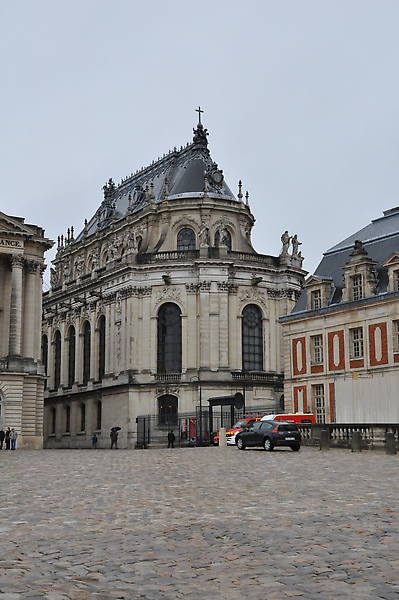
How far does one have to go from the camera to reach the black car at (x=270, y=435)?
32969 mm

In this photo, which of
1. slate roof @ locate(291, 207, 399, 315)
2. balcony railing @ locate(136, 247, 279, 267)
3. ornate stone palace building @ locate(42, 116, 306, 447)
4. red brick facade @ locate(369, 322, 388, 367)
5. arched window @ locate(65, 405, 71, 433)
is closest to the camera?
red brick facade @ locate(369, 322, 388, 367)

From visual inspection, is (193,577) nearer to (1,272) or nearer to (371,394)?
(371,394)

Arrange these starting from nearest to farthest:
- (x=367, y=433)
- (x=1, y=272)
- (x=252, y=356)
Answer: (x=367, y=433), (x=1, y=272), (x=252, y=356)

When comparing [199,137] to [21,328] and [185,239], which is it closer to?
[185,239]

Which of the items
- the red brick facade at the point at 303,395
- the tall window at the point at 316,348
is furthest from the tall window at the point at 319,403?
the tall window at the point at 316,348

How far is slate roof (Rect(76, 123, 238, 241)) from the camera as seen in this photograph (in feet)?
227

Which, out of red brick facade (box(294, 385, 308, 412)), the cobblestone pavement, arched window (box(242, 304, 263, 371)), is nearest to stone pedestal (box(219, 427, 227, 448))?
red brick facade (box(294, 385, 308, 412))

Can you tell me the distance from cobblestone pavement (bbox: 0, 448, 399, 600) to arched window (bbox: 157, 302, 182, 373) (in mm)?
43017

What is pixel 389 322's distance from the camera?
40969mm

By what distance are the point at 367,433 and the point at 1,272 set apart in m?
30.3

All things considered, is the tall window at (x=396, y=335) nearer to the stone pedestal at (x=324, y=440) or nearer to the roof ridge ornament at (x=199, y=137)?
the stone pedestal at (x=324, y=440)

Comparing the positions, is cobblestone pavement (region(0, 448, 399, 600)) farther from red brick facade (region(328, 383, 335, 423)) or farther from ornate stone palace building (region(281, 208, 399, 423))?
red brick facade (region(328, 383, 335, 423))

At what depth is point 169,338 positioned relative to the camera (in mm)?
63000

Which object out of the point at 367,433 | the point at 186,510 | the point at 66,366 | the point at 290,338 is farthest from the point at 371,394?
the point at 66,366
